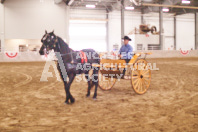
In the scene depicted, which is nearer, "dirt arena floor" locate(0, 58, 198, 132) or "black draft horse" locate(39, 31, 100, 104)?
"dirt arena floor" locate(0, 58, 198, 132)

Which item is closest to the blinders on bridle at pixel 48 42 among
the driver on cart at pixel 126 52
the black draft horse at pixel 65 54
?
the black draft horse at pixel 65 54

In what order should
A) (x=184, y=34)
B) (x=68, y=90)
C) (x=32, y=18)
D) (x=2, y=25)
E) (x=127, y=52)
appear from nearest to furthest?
(x=68, y=90)
(x=127, y=52)
(x=2, y=25)
(x=32, y=18)
(x=184, y=34)

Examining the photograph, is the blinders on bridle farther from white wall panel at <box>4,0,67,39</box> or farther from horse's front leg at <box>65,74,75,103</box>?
white wall panel at <box>4,0,67,39</box>

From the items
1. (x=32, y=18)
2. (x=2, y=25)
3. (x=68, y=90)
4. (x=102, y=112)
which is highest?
(x=32, y=18)

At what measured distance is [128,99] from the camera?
222 inches

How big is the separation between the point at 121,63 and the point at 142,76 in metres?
0.82

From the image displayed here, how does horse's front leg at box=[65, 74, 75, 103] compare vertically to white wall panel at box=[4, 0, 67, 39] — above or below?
below

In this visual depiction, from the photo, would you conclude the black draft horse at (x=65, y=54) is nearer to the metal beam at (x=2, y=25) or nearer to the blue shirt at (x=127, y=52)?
the blue shirt at (x=127, y=52)

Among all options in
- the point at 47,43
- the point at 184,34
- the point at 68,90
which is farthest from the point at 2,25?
the point at 184,34

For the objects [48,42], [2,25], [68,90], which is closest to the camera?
[48,42]

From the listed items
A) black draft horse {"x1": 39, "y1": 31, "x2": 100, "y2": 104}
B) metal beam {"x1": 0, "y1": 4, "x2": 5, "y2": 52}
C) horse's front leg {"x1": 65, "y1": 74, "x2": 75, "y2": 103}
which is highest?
metal beam {"x1": 0, "y1": 4, "x2": 5, "y2": 52}

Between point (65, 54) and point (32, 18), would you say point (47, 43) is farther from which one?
point (32, 18)

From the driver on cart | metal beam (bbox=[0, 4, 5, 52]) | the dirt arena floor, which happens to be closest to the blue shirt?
the driver on cart

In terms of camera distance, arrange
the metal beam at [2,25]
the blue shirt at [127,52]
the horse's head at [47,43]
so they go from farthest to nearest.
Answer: the metal beam at [2,25] → the blue shirt at [127,52] → the horse's head at [47,43]
